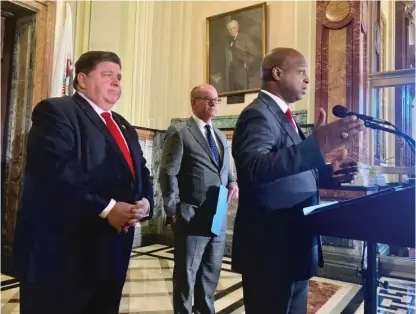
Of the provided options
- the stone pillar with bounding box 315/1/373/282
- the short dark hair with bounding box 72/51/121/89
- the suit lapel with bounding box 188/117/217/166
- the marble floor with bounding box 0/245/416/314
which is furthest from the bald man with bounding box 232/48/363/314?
the stone pillar with bounding box 315/1/373/282

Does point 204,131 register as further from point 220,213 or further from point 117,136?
point 117,136

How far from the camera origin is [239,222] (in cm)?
125

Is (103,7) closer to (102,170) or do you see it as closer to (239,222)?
(102,170)

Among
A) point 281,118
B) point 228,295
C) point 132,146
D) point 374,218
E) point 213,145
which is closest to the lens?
point 374,218

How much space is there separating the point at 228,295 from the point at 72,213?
75.3 inches

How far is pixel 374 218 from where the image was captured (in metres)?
0.89

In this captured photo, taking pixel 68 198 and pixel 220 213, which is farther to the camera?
pixel 220 213

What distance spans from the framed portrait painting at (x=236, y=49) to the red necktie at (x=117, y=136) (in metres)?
3.18

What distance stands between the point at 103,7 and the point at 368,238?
4064 millimetres

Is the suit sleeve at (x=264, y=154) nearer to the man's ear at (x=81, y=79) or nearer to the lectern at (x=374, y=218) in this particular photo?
the lectern at (x=374, y=218)

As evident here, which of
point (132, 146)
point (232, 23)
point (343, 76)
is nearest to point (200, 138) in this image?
point (132, 146)

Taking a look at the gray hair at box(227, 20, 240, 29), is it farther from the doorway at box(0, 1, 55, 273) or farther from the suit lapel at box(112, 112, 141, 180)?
the suit lapel at box(112, 112, 141, 180)

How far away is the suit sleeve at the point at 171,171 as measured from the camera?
205 cm

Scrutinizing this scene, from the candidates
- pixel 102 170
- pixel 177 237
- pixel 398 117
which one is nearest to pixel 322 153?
pixel 102 170
